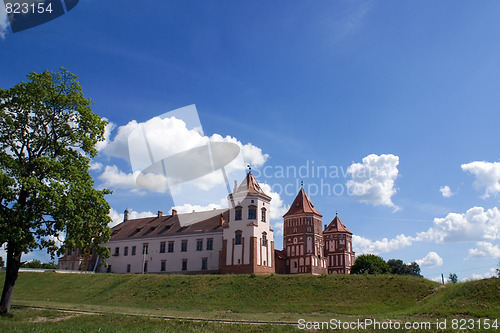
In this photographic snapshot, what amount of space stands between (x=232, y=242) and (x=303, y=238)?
808 inches

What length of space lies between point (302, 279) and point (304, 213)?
33.3 meters

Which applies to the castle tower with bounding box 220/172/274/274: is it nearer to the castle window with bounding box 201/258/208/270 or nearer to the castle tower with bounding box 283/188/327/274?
the castle window with bounding box 201/258/208/270

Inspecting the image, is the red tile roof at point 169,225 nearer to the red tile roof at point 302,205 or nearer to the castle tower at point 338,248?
the red tile roof at point 302,205

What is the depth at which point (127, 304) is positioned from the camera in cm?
3881

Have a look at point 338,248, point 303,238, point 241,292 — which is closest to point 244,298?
point 241,292

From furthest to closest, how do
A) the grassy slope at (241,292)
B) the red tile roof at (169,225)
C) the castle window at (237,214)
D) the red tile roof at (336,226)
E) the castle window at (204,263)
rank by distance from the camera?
1. the red tile roof at (336,226)
2. the red tile roof at (169,225)
3. the castle window at (204,263)
4. the castle window at (237,214)
5. the grassy slope at (241,292)

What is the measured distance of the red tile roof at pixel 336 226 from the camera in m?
86.0

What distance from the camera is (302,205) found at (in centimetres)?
7556

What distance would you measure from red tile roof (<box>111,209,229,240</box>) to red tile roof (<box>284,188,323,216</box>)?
16.2 metres

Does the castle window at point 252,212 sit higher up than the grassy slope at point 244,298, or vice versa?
the castle window at point 252,212

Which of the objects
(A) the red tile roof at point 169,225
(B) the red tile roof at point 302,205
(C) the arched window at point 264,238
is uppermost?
(B) the red tile roof at point 302,205

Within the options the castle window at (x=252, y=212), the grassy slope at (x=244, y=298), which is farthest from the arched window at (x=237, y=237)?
the grassy slope at (x=244, y=298)

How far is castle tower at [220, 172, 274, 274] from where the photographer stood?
5457 cm

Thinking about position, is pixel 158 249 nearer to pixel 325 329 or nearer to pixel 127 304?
pixel 127 304
